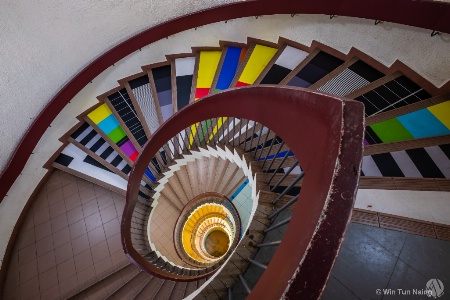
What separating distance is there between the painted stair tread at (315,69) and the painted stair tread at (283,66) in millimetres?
280

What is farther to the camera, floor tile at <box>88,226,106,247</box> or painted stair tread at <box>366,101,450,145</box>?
floor tile at <box>88,226,106,247</box>

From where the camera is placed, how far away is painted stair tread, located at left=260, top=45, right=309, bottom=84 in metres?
3.19

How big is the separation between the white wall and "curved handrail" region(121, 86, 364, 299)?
157 cm

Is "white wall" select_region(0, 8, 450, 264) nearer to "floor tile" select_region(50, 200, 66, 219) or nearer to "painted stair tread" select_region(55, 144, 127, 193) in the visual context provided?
"painted stair tread" select_region(55, 144, 127, 193)

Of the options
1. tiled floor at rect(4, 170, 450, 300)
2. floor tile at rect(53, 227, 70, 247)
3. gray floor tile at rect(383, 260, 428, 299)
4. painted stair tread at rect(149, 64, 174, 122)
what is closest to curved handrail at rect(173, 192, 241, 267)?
tiled floor at rect(4, 170, 450, 300)

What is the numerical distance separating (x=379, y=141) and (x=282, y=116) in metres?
1.20

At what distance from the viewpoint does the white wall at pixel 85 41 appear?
266 cm

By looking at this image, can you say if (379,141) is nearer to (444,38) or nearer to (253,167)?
(444,38)

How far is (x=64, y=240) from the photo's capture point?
4.58 meters

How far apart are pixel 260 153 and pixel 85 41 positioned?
2.86 metres

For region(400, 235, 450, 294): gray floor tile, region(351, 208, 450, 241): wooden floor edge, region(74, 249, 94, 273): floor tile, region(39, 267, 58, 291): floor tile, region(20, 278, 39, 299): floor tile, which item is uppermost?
region(351, 208, 450, 241): wooden floor edge

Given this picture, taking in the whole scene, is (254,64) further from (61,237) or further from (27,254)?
(27,254)

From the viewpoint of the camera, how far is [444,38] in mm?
1978

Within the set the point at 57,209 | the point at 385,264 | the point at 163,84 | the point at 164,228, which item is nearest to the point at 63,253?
the point at 57,209
